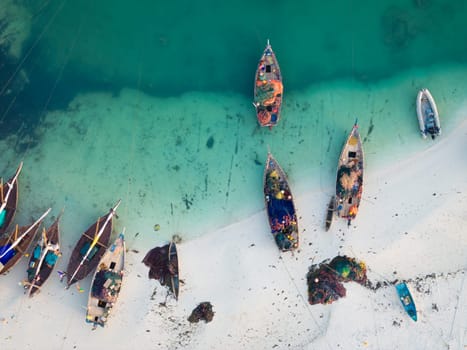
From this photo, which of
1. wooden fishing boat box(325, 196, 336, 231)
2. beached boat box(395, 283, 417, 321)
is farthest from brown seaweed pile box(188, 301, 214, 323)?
beached boat box(395, 283, 417, 321)

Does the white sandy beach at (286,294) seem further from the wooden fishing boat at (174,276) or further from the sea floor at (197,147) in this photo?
the sea floor at (197,147)

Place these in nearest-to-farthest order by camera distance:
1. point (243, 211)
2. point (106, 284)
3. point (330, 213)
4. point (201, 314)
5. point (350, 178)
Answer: point (106, 284), point (350, 178), point (201, 314), point (330, 213), point (243, 211)

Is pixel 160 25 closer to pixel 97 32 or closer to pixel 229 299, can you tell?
pixel 97 32

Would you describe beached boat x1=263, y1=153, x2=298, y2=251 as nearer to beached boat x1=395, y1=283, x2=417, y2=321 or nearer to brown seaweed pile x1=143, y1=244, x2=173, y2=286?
brown seaweed pile x1=143, y1=244, x2=173, y2=286

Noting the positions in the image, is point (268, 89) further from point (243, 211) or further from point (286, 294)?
point (286, 294)

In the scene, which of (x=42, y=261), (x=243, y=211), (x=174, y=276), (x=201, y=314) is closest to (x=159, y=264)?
(x=174, y=276)

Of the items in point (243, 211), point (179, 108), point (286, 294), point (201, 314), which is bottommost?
point (201, 314)
